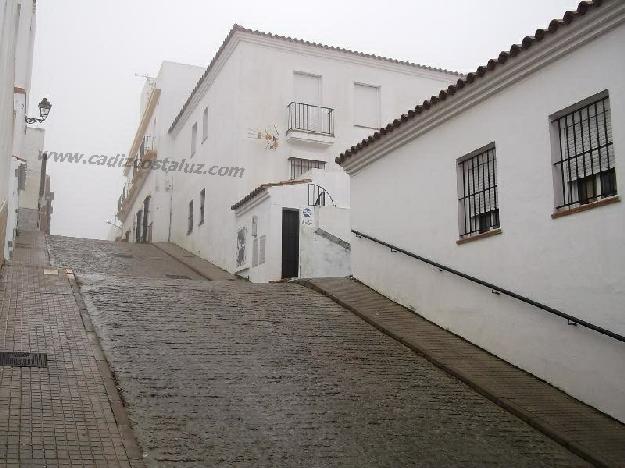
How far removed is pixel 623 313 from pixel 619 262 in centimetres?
57

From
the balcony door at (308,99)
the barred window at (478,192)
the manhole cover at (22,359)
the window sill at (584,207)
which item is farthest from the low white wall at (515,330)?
the balcony door at (308,99)

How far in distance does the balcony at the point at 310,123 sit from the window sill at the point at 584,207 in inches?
525

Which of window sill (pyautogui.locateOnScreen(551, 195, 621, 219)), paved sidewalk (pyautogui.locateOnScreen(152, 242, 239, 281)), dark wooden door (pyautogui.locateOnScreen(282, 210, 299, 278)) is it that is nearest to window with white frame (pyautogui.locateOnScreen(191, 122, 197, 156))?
paved sidewalk (pyautogui.locateOnScreen(152, 242, 239, 281))

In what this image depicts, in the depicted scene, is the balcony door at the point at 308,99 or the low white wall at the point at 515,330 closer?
the low white wall at the point at 515,330

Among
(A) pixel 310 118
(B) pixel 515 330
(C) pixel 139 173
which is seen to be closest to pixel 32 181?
(C) pixel 139 173

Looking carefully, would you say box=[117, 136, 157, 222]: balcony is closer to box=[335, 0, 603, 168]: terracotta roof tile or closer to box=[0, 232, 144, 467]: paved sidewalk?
box=[335, 0, 603, 168]: terracotta roof tile

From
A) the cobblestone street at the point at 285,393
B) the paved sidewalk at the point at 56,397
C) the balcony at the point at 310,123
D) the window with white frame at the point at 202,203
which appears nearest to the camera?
the paved sidewalk at the point at 56,397

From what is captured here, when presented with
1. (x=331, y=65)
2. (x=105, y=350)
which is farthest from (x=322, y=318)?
(x=331, y=65)

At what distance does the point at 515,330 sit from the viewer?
8992mm

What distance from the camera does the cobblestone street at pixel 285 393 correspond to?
5812mm

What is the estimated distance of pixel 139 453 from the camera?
5.26 metres

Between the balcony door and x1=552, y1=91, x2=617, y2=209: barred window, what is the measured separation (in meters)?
13.3

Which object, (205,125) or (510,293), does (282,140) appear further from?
(510,293)

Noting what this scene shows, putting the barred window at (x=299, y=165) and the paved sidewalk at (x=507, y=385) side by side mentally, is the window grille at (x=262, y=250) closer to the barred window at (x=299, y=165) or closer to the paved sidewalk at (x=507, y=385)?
the barred window at (x=299, y=165)
